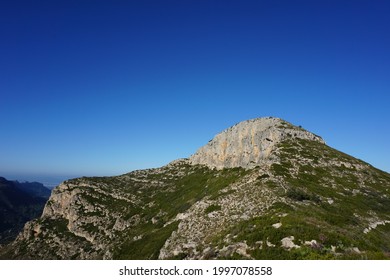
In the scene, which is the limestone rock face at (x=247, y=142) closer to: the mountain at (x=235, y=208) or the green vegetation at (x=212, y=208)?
the mountain at (x=235, y=208)

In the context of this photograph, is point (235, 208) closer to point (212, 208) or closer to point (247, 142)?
point (212, 208)

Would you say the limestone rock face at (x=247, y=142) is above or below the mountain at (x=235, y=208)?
above

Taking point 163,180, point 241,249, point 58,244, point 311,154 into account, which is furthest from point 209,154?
point 241,249

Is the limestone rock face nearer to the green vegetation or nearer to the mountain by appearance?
the mountain

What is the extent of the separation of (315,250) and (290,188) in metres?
27.0

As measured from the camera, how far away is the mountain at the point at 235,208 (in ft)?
96.7

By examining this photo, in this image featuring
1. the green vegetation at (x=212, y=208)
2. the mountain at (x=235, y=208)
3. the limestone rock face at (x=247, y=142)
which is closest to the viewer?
the mountain at (x=235, y=208)

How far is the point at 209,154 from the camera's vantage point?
132 metres

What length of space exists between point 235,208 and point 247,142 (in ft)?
212

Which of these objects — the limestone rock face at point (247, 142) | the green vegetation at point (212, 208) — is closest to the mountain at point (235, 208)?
the green vegetation at point (212, 208)

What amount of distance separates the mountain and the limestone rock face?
0.52m

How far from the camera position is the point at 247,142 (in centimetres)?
11012

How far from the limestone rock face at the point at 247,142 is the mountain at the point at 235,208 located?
0.52 m

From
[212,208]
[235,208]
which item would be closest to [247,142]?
[212,208]
